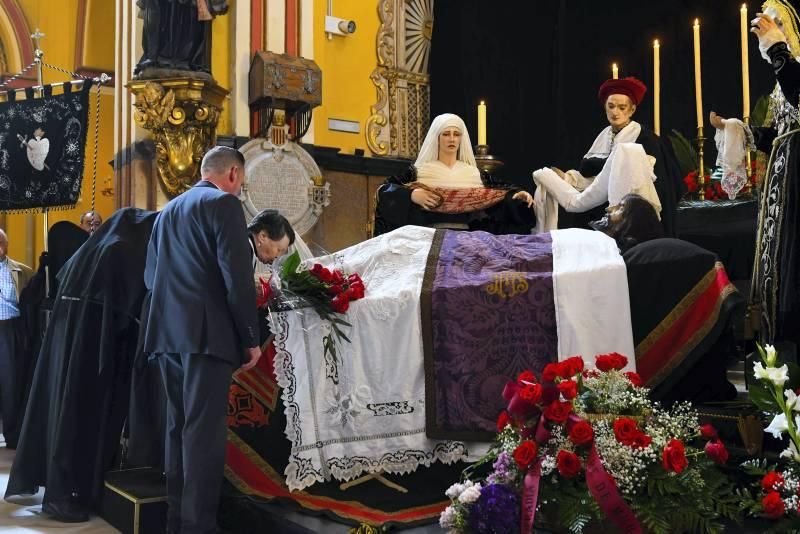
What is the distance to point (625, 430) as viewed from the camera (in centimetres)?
298

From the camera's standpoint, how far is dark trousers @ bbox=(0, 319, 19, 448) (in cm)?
666

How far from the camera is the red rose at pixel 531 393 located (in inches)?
122

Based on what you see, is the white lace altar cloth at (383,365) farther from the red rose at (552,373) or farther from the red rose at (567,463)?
the red rose at (567,463)

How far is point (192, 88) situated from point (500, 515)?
199 inches

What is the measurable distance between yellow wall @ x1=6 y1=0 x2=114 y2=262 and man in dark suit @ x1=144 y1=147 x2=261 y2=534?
8.01 metres

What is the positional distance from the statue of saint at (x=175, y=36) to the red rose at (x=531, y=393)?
4.81 m

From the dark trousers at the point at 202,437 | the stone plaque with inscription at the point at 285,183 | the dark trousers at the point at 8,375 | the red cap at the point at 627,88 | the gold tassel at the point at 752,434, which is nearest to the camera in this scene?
the gold tassel at the point at 752,434

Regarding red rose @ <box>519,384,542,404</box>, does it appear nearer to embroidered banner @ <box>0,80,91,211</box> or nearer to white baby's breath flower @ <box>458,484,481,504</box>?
white baby's breath flower @ <box>458,484,481,504</box>

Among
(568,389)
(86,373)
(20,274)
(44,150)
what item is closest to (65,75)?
(20,274)

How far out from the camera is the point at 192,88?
711 cm

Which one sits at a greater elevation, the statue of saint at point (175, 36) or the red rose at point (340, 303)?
the statue of saint at point (175, 36)

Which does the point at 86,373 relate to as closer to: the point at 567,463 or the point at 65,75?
the point at 567,463

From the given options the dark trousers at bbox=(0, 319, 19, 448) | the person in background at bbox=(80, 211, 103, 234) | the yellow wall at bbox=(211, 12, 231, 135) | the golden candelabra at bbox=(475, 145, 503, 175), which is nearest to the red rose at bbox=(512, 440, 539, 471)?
the golden candelabra at bbox=(475, 145, 503, 175)

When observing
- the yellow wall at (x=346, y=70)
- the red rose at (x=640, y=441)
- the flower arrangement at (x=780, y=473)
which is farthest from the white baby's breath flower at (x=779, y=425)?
the yellow wall at (x=346, y=70)
